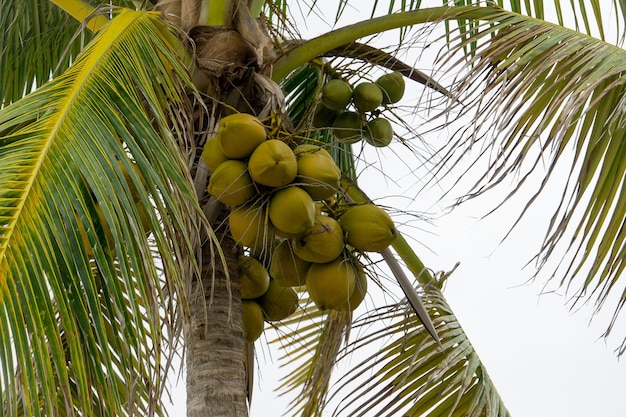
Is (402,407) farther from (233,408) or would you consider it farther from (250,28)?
(250,28)

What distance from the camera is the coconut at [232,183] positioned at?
232cm

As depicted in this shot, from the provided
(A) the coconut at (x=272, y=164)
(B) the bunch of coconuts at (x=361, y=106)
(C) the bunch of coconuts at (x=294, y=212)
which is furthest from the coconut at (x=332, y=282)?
(B) the bunch of coconuts at (x=361, y=106)

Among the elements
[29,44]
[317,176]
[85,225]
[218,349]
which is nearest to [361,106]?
[317,176]

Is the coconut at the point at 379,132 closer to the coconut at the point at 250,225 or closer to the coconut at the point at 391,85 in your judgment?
the coconut at the point at 391,85

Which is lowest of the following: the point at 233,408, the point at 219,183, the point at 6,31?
the point at 233,408

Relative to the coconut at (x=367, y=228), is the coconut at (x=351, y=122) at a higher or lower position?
higher

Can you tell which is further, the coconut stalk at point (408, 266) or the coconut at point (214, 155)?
the coconut stalk at point (408, 266)

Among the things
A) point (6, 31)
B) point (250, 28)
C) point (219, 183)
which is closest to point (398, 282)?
point (219, 183)

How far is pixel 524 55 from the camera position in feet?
8.30

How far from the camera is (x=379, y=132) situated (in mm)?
3082

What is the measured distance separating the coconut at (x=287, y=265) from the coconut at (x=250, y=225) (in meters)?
0.07

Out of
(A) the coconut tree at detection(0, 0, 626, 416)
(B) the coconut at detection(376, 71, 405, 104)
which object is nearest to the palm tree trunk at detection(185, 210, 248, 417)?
(A) the coconut tree at detection(0, 0, 626, 416)

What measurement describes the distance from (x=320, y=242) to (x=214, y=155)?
0.37 meters

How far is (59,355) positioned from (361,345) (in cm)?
156
